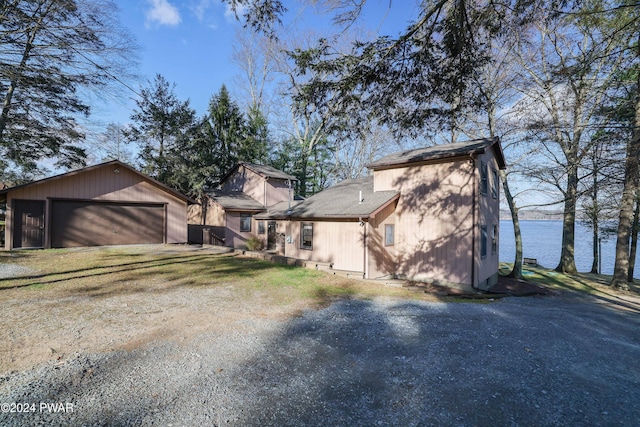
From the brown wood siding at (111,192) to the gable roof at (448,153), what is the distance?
38.5ft

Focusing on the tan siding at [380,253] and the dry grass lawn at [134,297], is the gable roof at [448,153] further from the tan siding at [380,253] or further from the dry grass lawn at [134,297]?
the dry grass lawn at [134,297]

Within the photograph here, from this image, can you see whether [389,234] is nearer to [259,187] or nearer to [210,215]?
[259,187]

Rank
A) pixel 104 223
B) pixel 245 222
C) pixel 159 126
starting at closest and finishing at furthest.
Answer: pixel 104 223 → pixel 245 222 → pixel 159 126

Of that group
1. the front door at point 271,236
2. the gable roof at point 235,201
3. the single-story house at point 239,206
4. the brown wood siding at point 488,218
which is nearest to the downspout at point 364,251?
the brown wood siding at point 488,218

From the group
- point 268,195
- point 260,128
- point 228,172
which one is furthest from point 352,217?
point 260,128

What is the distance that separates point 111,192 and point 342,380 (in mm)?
16272

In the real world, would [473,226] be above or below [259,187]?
below

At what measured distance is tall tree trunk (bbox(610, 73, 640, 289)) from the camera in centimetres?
934

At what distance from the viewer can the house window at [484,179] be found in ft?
34.9

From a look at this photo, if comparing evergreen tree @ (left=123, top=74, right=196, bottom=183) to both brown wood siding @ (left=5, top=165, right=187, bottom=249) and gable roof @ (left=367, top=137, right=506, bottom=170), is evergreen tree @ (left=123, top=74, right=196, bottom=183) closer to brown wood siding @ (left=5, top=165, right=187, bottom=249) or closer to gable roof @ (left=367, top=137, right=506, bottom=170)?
brown wood siding @ (left=5, top=165, right=187, bottom=249)

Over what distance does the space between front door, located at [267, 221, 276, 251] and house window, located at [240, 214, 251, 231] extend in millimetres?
1528

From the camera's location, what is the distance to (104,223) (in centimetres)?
1502

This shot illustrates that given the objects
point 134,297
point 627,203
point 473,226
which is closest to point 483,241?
point 473,226

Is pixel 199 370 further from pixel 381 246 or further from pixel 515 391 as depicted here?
pixel 381 246
